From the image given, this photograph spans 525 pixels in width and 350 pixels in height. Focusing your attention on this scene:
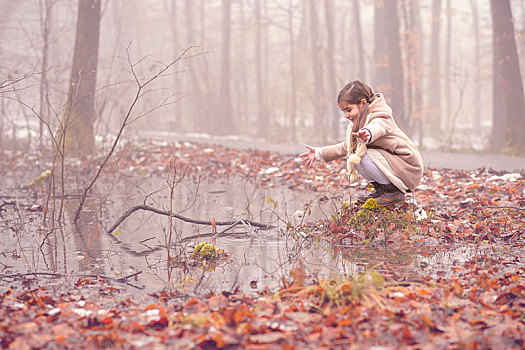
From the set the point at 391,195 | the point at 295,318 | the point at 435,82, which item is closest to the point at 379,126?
the point at 391,195

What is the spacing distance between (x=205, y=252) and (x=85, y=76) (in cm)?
852

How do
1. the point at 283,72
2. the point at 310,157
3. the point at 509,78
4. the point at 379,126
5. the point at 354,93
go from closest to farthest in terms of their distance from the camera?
the point at 379,126 < the point at 354,93 < the point at 310,157 < the point at 509,78 < the point at 283,72

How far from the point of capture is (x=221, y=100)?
27250mm

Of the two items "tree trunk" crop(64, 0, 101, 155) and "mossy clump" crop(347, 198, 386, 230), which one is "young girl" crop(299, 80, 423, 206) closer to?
"mossy clump" crop(347, 198, 386, 230)

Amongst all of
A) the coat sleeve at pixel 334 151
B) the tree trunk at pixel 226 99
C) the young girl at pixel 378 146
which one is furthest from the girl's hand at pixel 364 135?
the tree trunk at pixel 226 99

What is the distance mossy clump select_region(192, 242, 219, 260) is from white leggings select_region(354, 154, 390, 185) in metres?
1.61

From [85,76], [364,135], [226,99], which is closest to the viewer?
[364,135]

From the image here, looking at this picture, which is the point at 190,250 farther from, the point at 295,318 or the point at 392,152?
the point at 295,318

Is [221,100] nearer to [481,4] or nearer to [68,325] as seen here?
[481,4]

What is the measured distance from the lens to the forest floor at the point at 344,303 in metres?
2.86

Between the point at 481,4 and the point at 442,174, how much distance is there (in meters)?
31.3

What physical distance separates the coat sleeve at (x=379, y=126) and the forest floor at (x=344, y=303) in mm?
845

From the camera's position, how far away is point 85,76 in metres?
12.1

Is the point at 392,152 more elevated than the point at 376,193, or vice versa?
the point at 392,152
